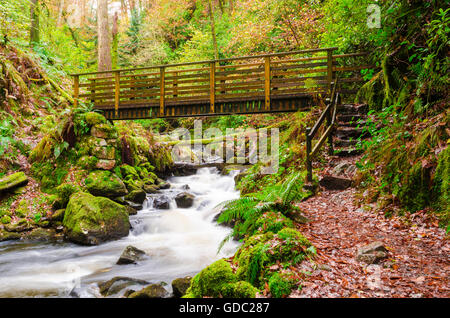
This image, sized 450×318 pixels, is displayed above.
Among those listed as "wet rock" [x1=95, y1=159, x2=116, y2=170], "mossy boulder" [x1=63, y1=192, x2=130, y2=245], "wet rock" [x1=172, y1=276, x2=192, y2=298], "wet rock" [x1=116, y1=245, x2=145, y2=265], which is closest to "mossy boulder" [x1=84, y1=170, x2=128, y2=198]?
"wet rock" [x1=95, y1=159, x2=116, y2=170]

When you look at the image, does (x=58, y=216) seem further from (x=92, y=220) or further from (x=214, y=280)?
(x=214, y=280)

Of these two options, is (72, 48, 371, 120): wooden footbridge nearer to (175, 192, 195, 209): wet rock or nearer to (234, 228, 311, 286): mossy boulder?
(175, 192, 195, 209): wet rock

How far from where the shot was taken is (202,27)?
2670 cm

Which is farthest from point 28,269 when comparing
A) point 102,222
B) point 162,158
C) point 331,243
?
point 162,158

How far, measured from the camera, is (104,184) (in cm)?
889

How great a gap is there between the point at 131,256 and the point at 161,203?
3.89 m

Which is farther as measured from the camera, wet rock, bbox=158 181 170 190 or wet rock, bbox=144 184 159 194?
wet rock, bbox=158 181 170 190

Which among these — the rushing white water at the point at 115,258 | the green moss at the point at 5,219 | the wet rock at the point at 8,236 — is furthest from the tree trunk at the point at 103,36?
the wet rock at the point at 8,236

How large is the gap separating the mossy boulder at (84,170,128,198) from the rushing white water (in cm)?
98

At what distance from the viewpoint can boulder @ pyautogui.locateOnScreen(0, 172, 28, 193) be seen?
306 inches

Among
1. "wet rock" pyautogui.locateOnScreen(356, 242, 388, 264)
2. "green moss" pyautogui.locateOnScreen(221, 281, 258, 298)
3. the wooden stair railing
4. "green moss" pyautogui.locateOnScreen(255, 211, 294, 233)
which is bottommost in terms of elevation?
"green moss" pyautogui.locateOnScreen(221, 281, 258, 298)

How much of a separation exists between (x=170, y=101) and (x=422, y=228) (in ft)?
30.8

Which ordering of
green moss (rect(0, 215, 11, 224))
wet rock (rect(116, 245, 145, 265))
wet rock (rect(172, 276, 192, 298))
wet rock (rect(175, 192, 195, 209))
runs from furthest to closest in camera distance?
wet rock (rect(175, 192, 195, 209)), green moss (rect(0, 215, 11, 224)), wet rock (rect(116, 245, 145, 265)), wet rock (rect(172, 276, 192, 298))

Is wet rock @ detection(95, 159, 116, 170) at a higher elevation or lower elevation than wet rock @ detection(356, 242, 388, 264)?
higher
